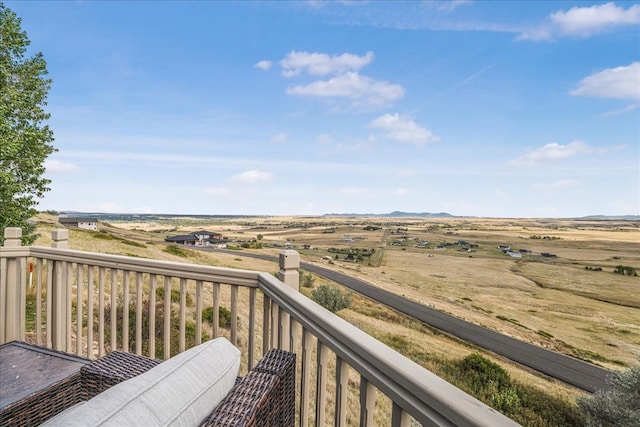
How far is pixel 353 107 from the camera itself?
128 ft

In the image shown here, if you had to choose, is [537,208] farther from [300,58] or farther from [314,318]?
[314,318]

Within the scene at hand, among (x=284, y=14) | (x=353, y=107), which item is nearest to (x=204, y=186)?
(x=353, y=107)

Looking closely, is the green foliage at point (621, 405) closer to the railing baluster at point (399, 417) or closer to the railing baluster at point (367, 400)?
the railing baluster at point (367, 400)

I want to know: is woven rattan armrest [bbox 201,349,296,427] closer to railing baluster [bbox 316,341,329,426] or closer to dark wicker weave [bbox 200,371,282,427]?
dark wicker weave [bbox 200,371,282,427]

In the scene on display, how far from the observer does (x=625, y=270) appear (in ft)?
92.5

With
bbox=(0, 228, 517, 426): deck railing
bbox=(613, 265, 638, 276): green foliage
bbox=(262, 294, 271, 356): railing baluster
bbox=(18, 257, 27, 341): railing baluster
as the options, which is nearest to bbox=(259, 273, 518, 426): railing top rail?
bbox=(0, 228, 517, 426): deck railing

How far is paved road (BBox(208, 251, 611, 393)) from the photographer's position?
2486 centimetres

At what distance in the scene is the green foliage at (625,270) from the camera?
27425 mm

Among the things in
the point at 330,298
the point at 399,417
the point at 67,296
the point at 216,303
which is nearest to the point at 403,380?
the point at 399,417

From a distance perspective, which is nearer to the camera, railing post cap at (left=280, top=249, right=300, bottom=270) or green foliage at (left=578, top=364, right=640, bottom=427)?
railing post cap at (left=280, top=249, right=300, bottom=270)

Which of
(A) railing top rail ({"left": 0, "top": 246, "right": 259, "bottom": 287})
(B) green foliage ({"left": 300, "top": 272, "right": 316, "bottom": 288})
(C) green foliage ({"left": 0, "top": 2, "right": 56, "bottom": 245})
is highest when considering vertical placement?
(C) green foliage ({"left": 0, "top": 2, "right": 56, "bottom": 245})

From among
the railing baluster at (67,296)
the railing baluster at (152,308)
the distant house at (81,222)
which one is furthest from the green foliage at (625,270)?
the distant house at (81,222)

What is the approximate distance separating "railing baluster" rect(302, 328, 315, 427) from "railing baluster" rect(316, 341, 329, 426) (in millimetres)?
112

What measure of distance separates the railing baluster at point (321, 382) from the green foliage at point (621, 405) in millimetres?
11003
